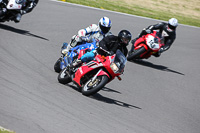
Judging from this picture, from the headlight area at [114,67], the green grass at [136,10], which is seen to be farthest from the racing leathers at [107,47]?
the green grass at [136,10]

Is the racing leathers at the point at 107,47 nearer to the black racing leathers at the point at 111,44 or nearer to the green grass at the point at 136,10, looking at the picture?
the black racing leathers at the point at 111,44

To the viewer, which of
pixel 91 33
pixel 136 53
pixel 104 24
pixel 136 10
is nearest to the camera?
pixel 104 24

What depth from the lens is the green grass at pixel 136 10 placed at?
2219 cm

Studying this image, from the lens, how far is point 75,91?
28.7 feet

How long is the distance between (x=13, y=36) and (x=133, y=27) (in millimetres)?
7691

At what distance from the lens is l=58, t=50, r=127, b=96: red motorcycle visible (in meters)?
8.11

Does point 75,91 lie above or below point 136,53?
above

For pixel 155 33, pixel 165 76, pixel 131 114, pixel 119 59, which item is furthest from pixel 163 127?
pixel 155 33

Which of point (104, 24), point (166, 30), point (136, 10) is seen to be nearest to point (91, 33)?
point (104, 24)

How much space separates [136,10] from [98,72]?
54.2ft

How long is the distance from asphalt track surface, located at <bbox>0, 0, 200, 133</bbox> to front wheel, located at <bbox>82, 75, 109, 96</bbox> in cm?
14

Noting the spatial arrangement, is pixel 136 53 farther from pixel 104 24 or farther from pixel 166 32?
pixel 104 24

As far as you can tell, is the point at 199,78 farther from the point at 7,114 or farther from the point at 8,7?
the point at 7,114

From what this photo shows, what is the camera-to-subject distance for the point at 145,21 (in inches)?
845
